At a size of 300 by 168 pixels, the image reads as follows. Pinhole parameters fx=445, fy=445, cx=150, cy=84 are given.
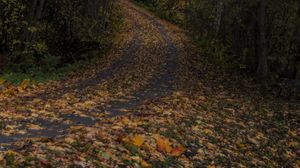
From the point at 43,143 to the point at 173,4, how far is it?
49.7 metres

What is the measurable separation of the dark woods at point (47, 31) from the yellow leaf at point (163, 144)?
1703cm

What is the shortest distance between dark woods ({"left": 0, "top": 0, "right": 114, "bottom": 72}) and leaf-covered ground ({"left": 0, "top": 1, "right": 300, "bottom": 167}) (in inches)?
149

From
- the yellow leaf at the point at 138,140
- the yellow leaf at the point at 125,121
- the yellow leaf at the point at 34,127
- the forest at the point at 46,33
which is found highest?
the forest at the point at 46,33

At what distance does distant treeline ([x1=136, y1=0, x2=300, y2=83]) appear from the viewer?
25.2m

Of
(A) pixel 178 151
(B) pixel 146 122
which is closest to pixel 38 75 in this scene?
(B) pixel 146 122

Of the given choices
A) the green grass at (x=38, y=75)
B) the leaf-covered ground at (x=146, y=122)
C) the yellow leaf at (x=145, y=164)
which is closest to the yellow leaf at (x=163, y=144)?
the leaf-covered ground at (x=146, y=122)

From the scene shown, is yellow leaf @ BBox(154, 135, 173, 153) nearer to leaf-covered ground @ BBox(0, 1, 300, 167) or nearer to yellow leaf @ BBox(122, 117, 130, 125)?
leaf-covered ground @ BBox(0, 1, 300, 167)

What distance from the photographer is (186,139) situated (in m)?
11.9

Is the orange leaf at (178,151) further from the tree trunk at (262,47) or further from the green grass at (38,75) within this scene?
the tree trunk at (262,47)

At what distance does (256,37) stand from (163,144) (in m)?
19.2

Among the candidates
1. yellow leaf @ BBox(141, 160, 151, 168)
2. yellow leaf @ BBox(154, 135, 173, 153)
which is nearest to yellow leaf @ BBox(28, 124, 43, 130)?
yellow leaf @ BBox(154, 135, 173, 153)

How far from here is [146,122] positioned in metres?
12.7

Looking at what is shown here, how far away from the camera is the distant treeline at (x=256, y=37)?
2522cm

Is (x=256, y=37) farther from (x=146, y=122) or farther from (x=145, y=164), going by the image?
(x=145, y=164)
